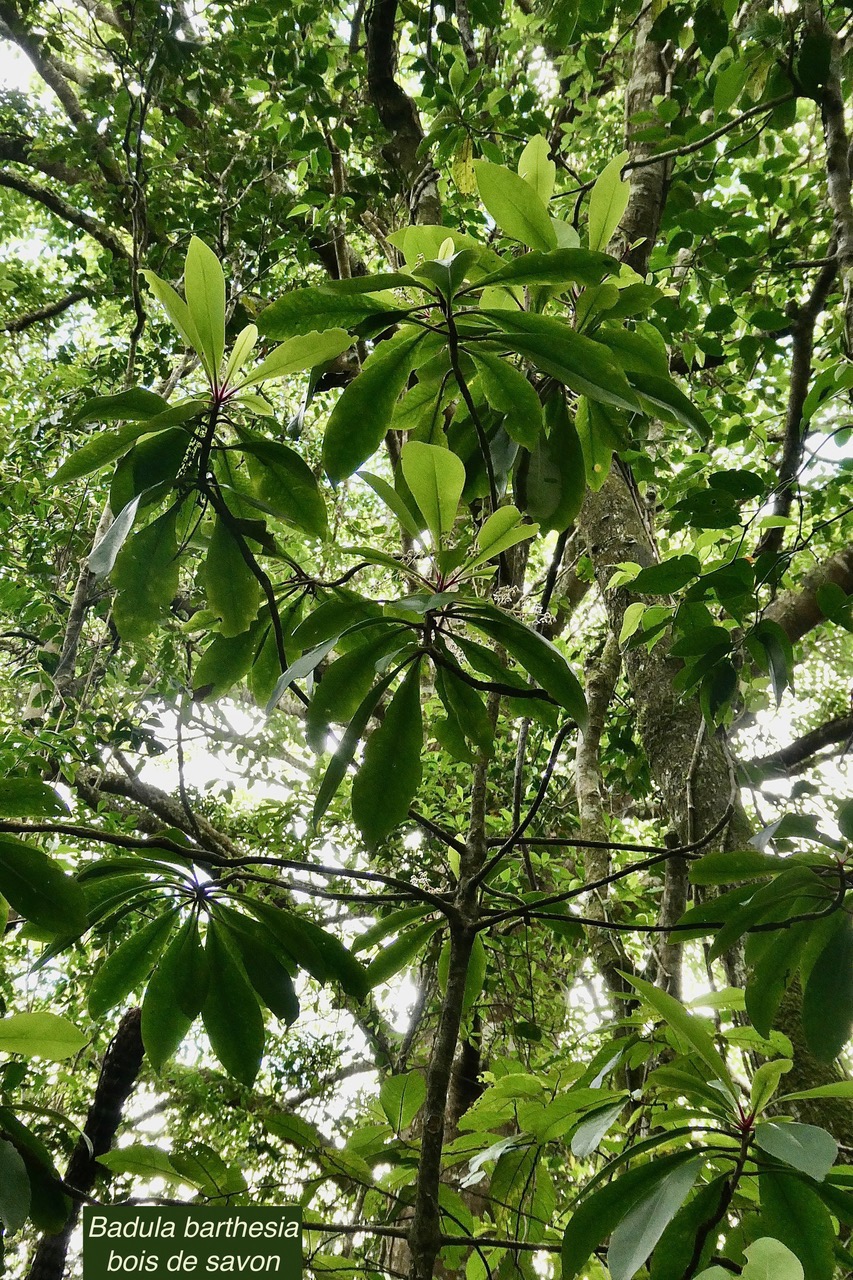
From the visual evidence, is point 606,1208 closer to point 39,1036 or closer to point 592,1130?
point 592,1130

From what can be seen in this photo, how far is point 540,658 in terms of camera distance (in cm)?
61

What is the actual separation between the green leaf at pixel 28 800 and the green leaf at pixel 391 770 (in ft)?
0.81

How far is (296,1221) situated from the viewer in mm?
640

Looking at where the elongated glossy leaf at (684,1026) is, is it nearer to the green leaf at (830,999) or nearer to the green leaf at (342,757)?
the green leaf at (830,999)

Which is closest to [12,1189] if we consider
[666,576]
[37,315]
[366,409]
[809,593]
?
[366,409]

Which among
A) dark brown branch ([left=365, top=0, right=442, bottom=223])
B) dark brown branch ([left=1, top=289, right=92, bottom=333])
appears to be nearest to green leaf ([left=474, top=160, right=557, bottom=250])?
dark brown branch ([left=365, top=0, right=442, bottom=223])

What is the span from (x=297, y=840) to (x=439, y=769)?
58cm

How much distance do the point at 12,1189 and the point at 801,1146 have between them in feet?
1.93

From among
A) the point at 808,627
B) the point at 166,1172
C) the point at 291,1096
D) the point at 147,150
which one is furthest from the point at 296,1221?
the point at 147,150

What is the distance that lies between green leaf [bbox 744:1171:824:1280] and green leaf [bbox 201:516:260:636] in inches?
24.8

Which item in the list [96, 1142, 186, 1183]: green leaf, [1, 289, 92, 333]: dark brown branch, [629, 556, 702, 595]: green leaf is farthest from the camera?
[1, 289, 92, 333]: dark brown branch

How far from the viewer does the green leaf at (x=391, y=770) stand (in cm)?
64

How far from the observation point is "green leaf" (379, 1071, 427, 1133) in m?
0.89

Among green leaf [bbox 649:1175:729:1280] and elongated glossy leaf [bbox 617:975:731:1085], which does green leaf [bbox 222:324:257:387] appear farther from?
green leaf [bbox 649:1175:729:1280]
